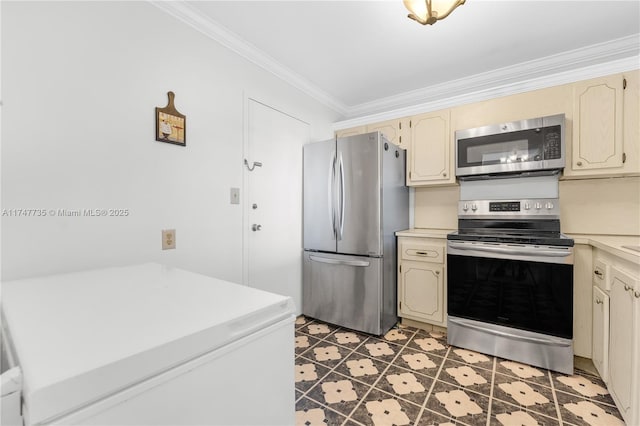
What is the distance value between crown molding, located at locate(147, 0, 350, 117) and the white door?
34 centimetres

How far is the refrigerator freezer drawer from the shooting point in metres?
2.39

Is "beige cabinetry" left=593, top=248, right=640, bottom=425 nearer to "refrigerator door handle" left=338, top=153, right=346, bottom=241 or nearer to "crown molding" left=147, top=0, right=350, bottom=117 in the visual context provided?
"refrigerator door handle" left=338, top=153, right=346, bottom=241

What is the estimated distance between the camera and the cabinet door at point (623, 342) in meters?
1.30

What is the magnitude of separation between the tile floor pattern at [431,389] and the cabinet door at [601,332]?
0.13 m

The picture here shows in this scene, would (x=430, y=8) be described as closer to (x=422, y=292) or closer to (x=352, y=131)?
(x=352, y=131)

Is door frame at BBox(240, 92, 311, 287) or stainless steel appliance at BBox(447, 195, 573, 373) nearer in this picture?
stainless steel appliance at BBox(447, 195, 573, 373)

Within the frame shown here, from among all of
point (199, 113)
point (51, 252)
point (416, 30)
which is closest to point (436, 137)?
point (416, 30)

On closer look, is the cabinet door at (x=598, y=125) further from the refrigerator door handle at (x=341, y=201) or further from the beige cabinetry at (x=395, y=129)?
the refrigerator door handle at (x=341, y=201)

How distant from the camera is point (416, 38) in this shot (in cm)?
217

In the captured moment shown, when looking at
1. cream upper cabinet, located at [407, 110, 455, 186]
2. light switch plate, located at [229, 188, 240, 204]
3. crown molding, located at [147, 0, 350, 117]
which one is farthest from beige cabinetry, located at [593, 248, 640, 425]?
crown molding, located at [147, 0, 350, 117]

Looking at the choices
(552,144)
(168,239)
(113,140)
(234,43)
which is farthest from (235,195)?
(552,144)

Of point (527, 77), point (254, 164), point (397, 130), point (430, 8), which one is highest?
point (527, 77)

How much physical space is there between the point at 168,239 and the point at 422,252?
1.97 meters

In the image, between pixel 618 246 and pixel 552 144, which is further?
pixel 552 144
